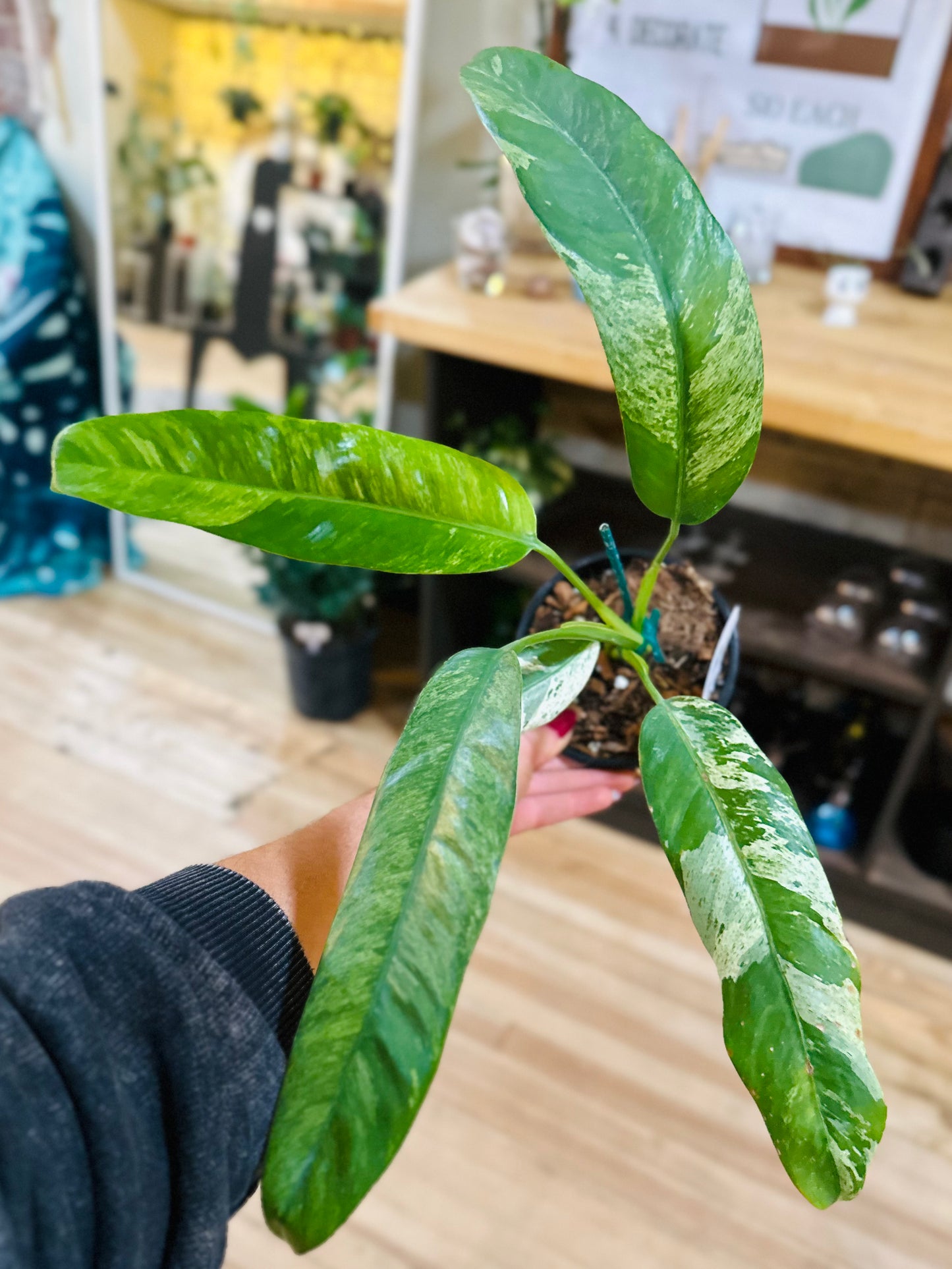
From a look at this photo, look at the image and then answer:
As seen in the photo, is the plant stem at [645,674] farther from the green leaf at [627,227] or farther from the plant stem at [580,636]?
the green leaf at [627,227]

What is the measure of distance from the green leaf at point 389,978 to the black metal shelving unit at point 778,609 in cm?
109

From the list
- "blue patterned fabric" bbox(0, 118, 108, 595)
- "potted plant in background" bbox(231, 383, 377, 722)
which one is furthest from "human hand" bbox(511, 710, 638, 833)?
"blue patterned fabric" bbox(0, 118, 108, 595)

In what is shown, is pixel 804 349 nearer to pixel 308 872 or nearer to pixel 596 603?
pixel 596 603

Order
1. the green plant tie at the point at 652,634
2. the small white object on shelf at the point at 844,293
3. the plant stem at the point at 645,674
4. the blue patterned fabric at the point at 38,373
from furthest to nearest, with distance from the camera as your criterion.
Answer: the blue patterned fabric at the point at 38,373 < the small white object on shelf at the point at 844,293 < the green plant tie at the point at 652,634 < the plant stem at the point at 645,674

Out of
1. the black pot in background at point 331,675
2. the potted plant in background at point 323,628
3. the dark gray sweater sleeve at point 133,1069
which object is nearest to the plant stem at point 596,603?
the dark gray sweater sleeve at point 133,1069

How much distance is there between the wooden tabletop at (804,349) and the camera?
122 cm

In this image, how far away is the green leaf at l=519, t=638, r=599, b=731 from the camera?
69 centimetres

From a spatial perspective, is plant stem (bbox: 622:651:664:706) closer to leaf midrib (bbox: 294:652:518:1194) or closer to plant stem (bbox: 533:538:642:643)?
plant stem (bbox: 533:538:642:643)

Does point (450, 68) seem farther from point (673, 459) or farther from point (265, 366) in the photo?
point (673, 459)

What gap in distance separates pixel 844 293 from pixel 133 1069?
145cm

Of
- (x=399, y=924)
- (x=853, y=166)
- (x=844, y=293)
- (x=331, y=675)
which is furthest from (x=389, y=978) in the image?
(x=853, y=166)

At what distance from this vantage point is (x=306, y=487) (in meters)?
0.61

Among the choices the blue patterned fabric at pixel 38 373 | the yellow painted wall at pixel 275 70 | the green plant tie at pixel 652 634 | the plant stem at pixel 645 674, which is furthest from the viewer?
the blue patterned fabric at pixel 38 373

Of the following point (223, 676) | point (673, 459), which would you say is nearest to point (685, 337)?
point (673, 459)
